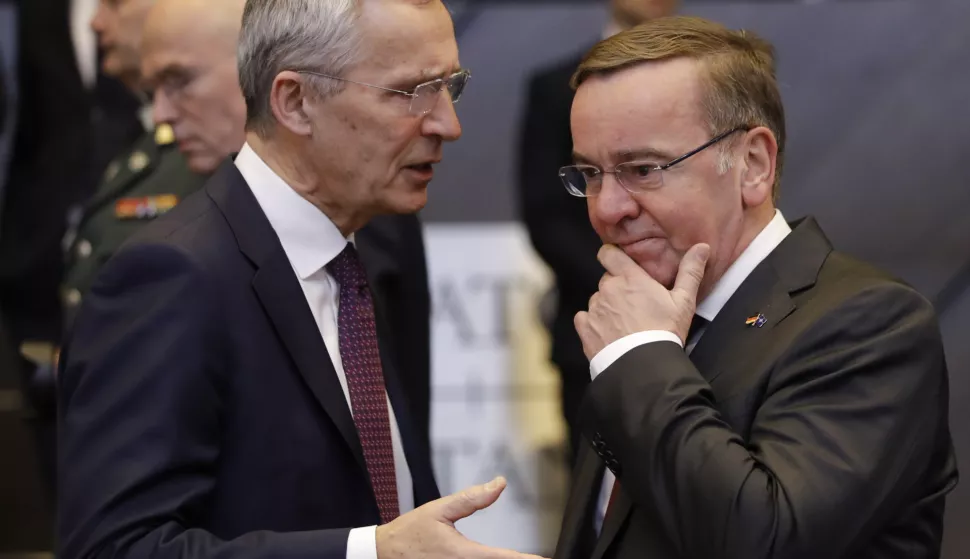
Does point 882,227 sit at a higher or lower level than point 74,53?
lower

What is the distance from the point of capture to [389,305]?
2795mm

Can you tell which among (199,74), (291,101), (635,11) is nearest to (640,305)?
(291,101)

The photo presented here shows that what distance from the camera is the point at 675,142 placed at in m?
1.83

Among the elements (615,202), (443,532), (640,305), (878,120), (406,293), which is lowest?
(878,120)

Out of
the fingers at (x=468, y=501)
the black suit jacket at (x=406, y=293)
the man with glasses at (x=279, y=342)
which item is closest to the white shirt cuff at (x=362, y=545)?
the man with glasses at (x=279, y=342)

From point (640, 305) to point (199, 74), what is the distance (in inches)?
49.3

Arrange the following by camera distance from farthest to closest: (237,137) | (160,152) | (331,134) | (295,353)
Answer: (160,152) < (237,137) < (331,134) < (295,353)

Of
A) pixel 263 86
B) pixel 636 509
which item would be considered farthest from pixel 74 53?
pixel 636 509

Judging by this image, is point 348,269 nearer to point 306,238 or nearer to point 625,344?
point 306,238

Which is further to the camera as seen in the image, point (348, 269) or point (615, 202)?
point (348, 269)

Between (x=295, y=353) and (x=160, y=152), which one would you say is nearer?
(x=295, y=353)

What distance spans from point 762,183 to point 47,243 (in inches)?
132

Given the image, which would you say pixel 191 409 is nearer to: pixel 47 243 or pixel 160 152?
pixel 160 152

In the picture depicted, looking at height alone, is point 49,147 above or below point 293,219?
below
